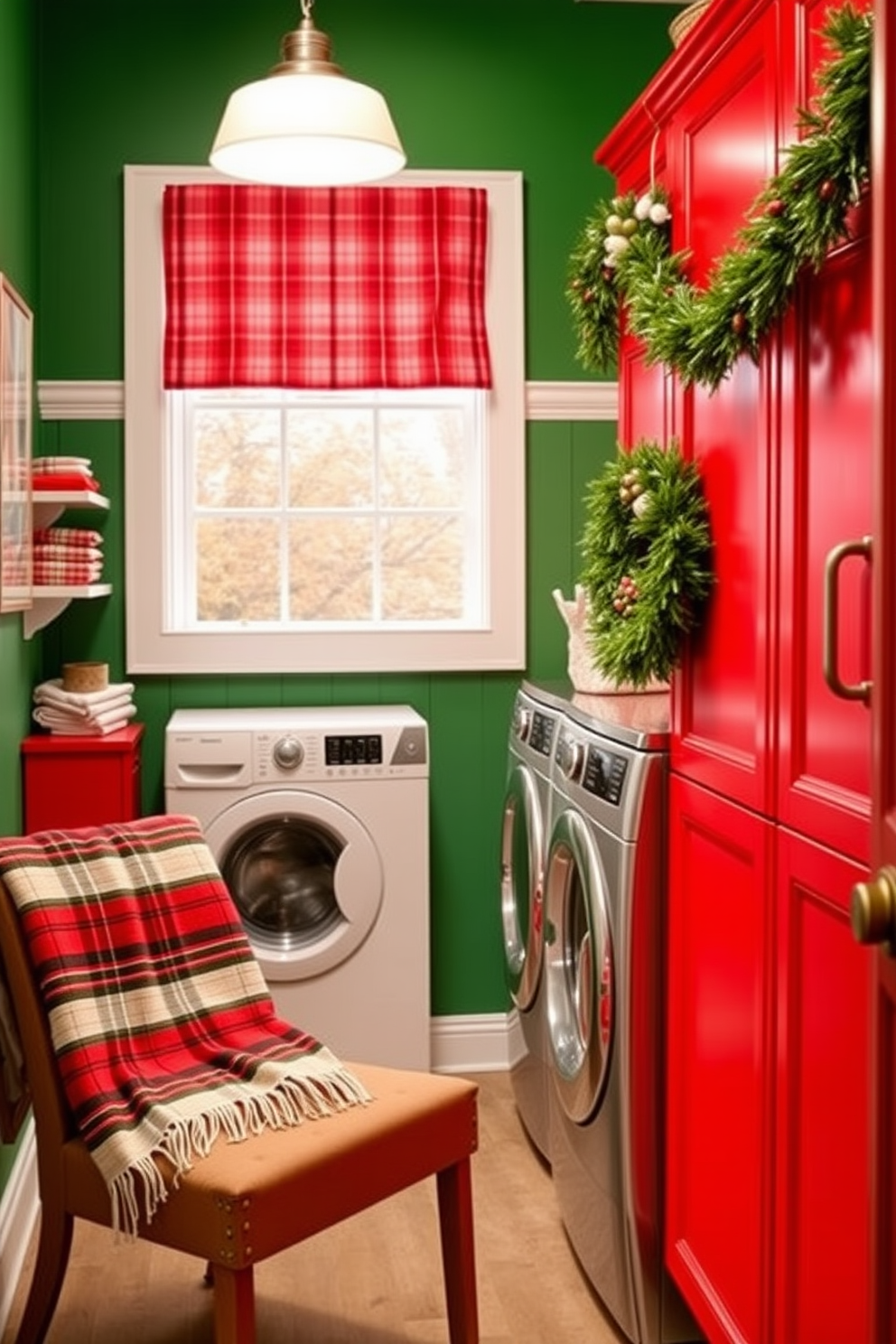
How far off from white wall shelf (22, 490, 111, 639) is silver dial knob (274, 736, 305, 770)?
0.57m

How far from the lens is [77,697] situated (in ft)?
12.4

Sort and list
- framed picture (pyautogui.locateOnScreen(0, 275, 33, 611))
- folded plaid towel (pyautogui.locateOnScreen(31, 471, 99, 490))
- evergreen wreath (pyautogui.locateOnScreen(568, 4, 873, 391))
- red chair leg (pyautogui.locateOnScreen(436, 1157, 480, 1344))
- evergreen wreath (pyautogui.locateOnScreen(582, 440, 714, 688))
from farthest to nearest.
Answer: folded plaid towel (pyautogui.locateOnScreen(31, 471, 99, 490)) < framed picture (pyautogui.locateOnScreen(0, 275, 33, 611)) < red chair leg (pyautogui.locateOnScreen(436, 1157, 480, 1344)) < evergreen wreath (pyautogui.locateOnScreen(582, 440, 714, 688)) < evergreen wreath (pyautogui.locateOnScreen(568, 4, 873, 391))

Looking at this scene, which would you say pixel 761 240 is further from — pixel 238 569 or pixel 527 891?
pixel 238 569

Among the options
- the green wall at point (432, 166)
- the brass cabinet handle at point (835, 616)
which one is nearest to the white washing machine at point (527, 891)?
the green wall at point (432, 166)

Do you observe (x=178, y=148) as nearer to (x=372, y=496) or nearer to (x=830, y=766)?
(x=372, y=496)

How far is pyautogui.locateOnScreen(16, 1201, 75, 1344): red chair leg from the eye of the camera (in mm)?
2557

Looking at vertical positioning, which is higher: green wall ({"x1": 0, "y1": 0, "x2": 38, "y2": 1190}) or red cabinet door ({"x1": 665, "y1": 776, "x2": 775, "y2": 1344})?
green wall ({"x1": 0, "y1": 0, "x2": 38, "y2": 1190})

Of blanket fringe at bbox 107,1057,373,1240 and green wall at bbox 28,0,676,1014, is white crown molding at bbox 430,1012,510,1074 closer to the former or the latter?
green wall at bbox 28,0,676,1014

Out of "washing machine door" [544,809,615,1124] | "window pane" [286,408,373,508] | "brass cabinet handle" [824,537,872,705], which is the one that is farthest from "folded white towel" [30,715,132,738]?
"brass cabinet handle" [824,537,872,705]

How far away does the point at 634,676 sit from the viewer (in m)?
2.64

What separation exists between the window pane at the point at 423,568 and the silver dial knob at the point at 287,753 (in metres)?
0.61

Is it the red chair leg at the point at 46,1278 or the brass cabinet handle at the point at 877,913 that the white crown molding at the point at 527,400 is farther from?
the brass cabinet handle at the point at 877,913

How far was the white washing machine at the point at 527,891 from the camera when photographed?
11.2ft

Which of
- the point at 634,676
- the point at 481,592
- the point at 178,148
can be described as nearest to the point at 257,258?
the point at 178,148
